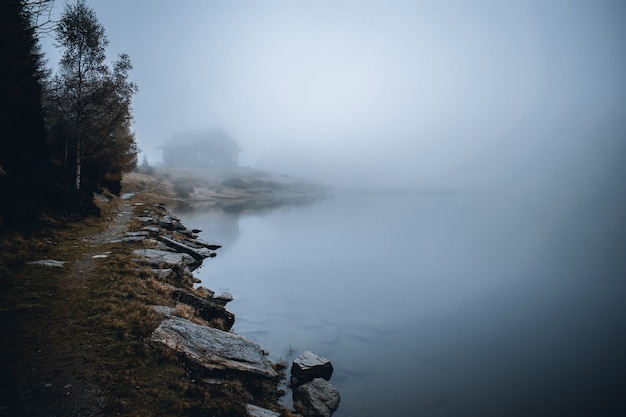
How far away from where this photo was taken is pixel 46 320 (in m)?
6.95

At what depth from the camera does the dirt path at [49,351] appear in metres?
4.62

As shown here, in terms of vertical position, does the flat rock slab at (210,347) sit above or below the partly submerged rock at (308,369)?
above

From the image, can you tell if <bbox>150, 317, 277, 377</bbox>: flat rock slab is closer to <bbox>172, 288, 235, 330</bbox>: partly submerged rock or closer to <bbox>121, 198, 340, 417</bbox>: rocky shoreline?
<bbox>121, 198, 340, 417</bbox>: rocky shoreline

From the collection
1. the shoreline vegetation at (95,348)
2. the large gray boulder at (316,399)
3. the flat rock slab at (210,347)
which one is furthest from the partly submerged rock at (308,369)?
the flat rock slab at (210,347)

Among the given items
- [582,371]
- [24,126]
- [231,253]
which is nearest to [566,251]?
[582,371]

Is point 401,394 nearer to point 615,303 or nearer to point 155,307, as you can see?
point 155,307

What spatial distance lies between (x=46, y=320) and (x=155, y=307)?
2.43m

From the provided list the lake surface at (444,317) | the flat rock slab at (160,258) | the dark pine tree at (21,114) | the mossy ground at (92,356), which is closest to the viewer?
the mossy ground at (92,356)

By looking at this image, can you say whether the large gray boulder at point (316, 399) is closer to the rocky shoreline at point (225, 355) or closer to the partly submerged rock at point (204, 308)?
the rocky shoreline at point (225, 355)

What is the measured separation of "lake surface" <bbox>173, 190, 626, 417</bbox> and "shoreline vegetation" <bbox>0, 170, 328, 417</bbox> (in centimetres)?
404

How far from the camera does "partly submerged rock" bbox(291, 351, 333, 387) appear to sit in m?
9.03

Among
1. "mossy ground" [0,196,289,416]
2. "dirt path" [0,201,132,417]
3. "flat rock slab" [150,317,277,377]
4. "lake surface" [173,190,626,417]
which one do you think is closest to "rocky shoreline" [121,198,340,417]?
"flat rock slab" [150,317,277,377]

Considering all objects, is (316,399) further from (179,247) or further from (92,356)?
(179,247)

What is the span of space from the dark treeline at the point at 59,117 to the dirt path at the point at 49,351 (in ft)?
18.2
